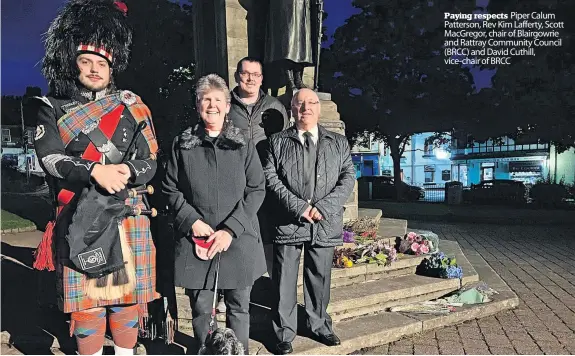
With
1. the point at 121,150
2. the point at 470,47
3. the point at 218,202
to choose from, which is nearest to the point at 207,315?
the point at 218,202

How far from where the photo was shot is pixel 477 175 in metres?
44.4

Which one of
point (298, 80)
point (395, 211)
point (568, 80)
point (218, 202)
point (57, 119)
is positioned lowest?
point (395, 211)

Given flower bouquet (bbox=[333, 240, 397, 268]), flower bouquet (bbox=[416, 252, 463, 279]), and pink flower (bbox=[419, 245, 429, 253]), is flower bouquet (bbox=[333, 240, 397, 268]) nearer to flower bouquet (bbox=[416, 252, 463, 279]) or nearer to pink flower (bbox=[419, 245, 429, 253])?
flower bouquet (bbox=[416, 252, 463, 279])

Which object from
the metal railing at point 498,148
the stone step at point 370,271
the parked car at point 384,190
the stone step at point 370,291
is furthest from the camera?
the metal railing at point 498,148

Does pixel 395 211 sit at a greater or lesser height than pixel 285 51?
lesser

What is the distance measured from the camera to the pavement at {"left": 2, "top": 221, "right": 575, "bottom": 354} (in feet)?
12.9

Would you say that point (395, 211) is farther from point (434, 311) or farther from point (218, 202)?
point (218, 202)

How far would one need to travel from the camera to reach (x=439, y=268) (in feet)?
16.9

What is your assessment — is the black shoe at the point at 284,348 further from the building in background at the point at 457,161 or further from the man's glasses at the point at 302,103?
the building in background at the point at 457,161

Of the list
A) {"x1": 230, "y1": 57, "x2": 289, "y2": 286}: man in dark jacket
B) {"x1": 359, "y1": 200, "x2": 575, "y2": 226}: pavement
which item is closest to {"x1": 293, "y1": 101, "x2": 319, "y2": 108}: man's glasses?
{"x1": 230, "y1": 57, "x2": 289, "y2": 286}: man in dark jacket

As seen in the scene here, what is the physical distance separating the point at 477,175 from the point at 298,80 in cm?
4288

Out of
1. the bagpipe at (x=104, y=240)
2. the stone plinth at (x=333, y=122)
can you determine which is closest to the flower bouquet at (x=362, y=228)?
the stone plinth at (x=333, y=122)

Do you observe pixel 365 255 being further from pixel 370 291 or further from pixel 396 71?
pixel 396 71

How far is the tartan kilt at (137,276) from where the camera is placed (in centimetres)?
260
